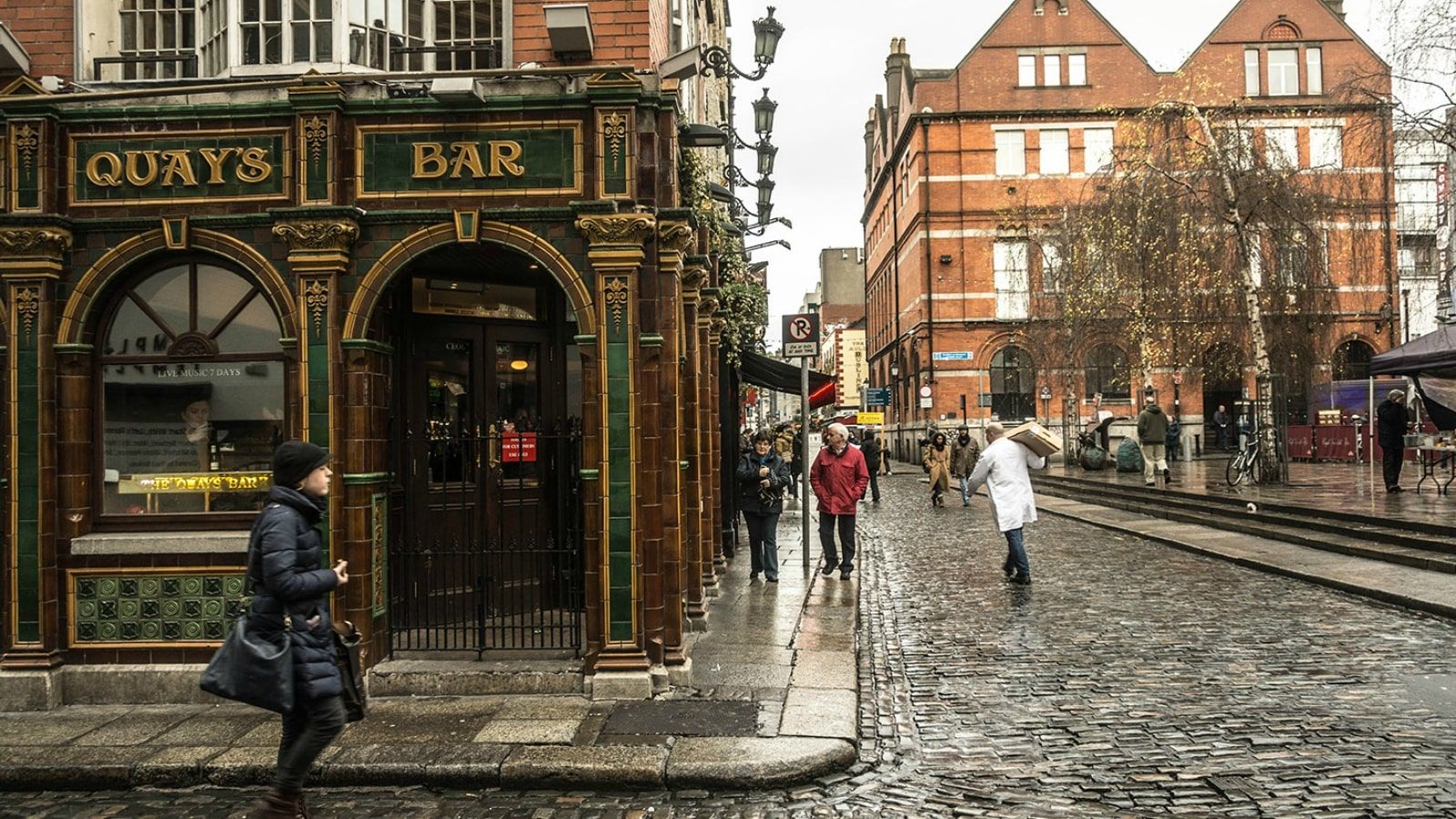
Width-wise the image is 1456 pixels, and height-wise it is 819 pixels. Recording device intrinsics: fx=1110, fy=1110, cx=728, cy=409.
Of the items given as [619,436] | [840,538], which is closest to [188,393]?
Answer: [619,436]

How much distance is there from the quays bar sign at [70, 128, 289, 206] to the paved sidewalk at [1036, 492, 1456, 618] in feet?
33.3

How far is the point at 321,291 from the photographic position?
7.48 metres

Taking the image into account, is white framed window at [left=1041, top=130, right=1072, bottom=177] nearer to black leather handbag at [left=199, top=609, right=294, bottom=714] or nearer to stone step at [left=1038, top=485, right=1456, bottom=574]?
stone step at [left=1038, top=485, right=1456, bottom=574]

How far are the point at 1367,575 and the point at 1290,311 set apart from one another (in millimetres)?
14224

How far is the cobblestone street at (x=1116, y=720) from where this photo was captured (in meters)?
5.38

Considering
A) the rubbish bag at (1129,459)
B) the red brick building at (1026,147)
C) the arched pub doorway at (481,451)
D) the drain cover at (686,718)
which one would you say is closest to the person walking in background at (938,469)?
the rubbish bag at (1129,459)

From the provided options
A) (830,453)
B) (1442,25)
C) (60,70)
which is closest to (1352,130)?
(1442,25)

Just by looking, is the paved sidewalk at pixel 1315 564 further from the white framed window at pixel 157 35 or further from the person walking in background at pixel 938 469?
the white framed window at pixel 157 35

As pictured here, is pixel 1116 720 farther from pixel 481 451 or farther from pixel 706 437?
pixel 706 437

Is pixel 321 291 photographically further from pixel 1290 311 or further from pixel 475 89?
pixel 1290 311

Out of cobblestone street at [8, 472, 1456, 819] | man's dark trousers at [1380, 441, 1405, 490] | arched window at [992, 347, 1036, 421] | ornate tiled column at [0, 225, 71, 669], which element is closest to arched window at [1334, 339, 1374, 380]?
arched window at [992, 347, 1036, 421]

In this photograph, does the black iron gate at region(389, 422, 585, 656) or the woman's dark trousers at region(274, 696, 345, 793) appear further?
the black iron gate at region(389, 422, 585, 656)

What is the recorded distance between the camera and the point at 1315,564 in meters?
12.8

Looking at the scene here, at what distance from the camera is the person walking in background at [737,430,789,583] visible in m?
12.6
